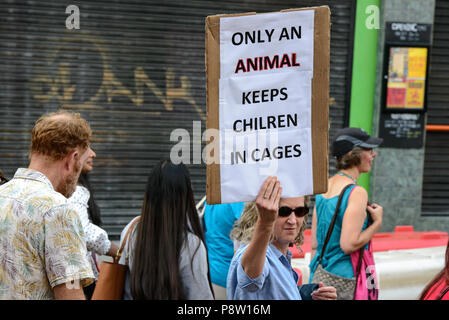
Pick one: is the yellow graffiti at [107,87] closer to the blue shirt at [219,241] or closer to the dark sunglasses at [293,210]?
the blue shirt at [219,241]

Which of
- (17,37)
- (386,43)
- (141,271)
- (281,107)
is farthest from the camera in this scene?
(386,43)

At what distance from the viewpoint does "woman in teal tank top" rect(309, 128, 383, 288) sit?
159 inches

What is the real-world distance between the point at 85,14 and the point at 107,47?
0.51 m

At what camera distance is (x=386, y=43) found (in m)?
8.57

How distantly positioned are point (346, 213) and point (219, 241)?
2.91ft

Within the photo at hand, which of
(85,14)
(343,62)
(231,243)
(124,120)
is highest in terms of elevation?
(85,14)

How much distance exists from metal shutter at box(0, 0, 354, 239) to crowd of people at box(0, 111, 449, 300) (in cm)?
377

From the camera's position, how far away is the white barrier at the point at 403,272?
5.52 meters

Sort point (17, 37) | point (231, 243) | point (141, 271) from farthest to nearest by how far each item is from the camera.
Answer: point (17, 37), point (231, 243), point (141, 271)

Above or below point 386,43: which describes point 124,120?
below

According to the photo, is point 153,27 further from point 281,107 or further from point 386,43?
point 281,107

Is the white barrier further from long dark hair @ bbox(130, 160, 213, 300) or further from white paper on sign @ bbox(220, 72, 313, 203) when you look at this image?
white paper on sign @ bbox(220, 72, 313, 203)

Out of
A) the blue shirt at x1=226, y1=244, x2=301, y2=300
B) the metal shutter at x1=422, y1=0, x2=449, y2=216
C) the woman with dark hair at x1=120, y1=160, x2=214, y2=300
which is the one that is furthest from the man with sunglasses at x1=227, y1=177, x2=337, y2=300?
the metal shutter at x1=422, y1=0, x2=449, y2=216

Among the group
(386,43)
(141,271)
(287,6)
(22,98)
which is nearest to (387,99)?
(386,43)
